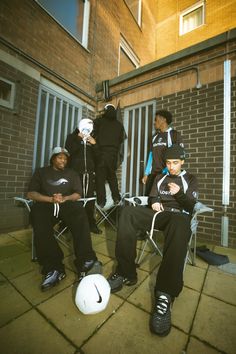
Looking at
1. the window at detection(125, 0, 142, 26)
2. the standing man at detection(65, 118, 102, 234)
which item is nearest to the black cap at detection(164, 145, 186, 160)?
the standing man at detection(65, 118, 102, 234)

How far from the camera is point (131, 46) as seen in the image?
23.8ft

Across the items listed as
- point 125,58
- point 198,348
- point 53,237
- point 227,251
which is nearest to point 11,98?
point 53,237

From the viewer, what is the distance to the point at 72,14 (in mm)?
4723

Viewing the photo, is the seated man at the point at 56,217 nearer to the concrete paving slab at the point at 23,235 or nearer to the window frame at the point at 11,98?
the concrete paving slab at the point at 23,235

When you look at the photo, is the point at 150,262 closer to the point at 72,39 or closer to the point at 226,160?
the point at 226,160

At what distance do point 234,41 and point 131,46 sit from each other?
16.8 ft

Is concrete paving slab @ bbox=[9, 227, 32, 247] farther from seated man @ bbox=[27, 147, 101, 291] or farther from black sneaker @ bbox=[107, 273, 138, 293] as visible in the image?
black sneaker @ bbox=[107, 273, 138, 293]

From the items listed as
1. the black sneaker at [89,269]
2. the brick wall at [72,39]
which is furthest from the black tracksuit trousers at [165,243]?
the brick wall at [72,39]

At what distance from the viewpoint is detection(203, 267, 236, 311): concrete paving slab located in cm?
173

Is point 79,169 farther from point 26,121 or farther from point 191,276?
point 191,276

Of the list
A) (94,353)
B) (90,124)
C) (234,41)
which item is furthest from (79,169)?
(234,41)

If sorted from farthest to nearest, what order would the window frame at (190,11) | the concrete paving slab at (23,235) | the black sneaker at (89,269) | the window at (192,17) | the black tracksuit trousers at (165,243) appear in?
the window at (192,17), the window frame at (190,11), the concrete paving slab at (23,235), the black sneaker at (89,269), the black tracksuit trousers at (165,243)

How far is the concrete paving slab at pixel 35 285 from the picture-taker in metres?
1.65

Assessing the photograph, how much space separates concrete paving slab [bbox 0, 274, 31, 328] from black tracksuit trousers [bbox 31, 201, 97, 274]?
0.30m
